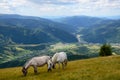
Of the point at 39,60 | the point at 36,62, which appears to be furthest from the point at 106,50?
the point at 36,62

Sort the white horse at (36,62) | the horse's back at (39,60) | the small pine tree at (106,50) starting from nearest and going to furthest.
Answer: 1. the white horse at (36,62)
2. the horse's back at (39,60)
3. the small pine tree at (106,50)

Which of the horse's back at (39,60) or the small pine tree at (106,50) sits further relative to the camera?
the small pine tree at (106,50)

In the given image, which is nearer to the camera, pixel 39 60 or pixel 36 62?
pixel 36 62

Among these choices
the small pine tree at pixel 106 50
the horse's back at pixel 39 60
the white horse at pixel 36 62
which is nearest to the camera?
the white horse at pixel 36 62

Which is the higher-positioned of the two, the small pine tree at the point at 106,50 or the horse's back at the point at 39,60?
the horse's back at the point at 39,60

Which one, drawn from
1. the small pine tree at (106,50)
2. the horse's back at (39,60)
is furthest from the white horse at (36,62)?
the small pine tree at (106,50)

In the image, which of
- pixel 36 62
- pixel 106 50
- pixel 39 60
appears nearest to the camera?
pixel 36 62

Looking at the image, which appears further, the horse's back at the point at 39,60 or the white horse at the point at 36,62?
the horse's back at the point at 39,60

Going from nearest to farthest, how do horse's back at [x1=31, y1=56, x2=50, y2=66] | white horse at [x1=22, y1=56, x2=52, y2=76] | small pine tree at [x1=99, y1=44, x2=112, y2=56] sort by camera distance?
white horse at [x1=22, y1=56, x2=52, y2=76] → horse's back at [x1=31, y1=56, x2=50, y2=66] → small pine tree at [x1=99, y1=44, x2=112, y2=56]

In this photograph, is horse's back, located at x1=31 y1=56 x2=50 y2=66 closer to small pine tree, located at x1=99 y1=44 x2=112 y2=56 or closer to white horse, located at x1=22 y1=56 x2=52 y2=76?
white horse, located at x1=22 y1=56 x2=52 y2=76

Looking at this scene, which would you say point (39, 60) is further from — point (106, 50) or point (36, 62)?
point (106, 50)

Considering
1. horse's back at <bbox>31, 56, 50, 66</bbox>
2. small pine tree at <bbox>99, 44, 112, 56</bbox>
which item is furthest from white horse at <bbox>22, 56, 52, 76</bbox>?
small pine tree at <bbox>99, 44, 112, 56</bbox>

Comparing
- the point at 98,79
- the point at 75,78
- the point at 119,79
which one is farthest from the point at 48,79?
the point at 119,79

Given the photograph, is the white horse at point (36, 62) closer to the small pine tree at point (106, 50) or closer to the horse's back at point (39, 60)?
the horse's back at point (39, 60)
